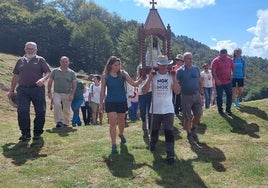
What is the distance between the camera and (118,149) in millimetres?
9383

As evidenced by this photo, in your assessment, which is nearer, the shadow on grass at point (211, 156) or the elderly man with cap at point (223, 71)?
the shadow on grass at point (211, 156)

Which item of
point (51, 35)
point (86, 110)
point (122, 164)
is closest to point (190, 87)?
point (122, 164)

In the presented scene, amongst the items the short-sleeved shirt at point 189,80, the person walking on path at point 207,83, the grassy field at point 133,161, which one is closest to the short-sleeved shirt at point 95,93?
the grassy field at point 133,161

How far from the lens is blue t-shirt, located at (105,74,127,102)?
28.7ft

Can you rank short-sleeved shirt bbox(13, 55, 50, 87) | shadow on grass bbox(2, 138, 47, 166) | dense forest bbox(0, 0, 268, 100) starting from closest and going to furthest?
shadow on grass bbox(2, 138, 47, 166)
short-sleeved shirt bbox(13, 55, 50, 87)
dense forest bbox(0, 0, 268, 100)

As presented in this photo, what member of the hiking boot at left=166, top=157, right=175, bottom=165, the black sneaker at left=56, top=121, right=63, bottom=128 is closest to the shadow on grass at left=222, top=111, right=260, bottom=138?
the hiking boot at left=166, top=157, right=175, bottom=165

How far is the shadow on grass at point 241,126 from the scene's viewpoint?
38.2 ft

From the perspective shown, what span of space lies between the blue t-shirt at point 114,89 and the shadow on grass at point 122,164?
49.4 inches

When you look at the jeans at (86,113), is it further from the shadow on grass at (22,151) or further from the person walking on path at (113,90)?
the person walking on path at (113,90)

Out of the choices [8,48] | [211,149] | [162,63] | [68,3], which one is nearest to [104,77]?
[162,63]

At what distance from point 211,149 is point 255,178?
185cm

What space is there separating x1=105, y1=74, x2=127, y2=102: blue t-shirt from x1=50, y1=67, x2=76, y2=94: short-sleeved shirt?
12.2 feet

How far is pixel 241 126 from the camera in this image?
12.2 m

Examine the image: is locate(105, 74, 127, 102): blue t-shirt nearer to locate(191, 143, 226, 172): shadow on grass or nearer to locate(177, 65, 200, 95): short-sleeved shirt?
locate(177, 65, 200, 95): short-sleeved shirt
